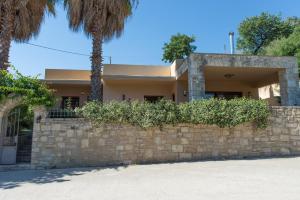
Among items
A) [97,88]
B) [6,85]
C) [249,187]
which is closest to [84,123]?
[97,88]

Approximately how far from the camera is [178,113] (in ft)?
31.1

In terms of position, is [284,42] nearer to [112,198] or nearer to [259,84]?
[259,84]

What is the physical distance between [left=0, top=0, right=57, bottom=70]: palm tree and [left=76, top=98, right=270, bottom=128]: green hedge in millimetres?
5243

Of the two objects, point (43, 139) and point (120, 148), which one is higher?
point (43, 139)

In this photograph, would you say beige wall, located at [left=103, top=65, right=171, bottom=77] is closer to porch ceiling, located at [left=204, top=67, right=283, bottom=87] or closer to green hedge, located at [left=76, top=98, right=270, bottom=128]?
porch ceiling, located at [left=204, top=67, right=283, bottom=87]

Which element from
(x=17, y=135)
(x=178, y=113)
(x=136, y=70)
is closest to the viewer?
(x=17, y=135)

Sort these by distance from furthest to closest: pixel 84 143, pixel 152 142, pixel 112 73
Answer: pixel 112 73, pixel 152 142, pixel 84 143

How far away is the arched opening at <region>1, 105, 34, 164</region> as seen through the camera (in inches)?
351

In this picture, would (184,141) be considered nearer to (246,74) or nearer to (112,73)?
(246,74)

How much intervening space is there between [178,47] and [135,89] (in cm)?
1572

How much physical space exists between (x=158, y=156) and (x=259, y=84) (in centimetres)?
1002

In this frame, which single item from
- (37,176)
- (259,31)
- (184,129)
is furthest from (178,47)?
(37,176)

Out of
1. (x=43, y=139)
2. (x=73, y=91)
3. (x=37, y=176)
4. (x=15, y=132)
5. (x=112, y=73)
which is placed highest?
(x=112, y=73)

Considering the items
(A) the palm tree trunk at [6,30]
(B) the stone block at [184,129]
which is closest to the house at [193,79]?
(B) the stone block at [184,129]
